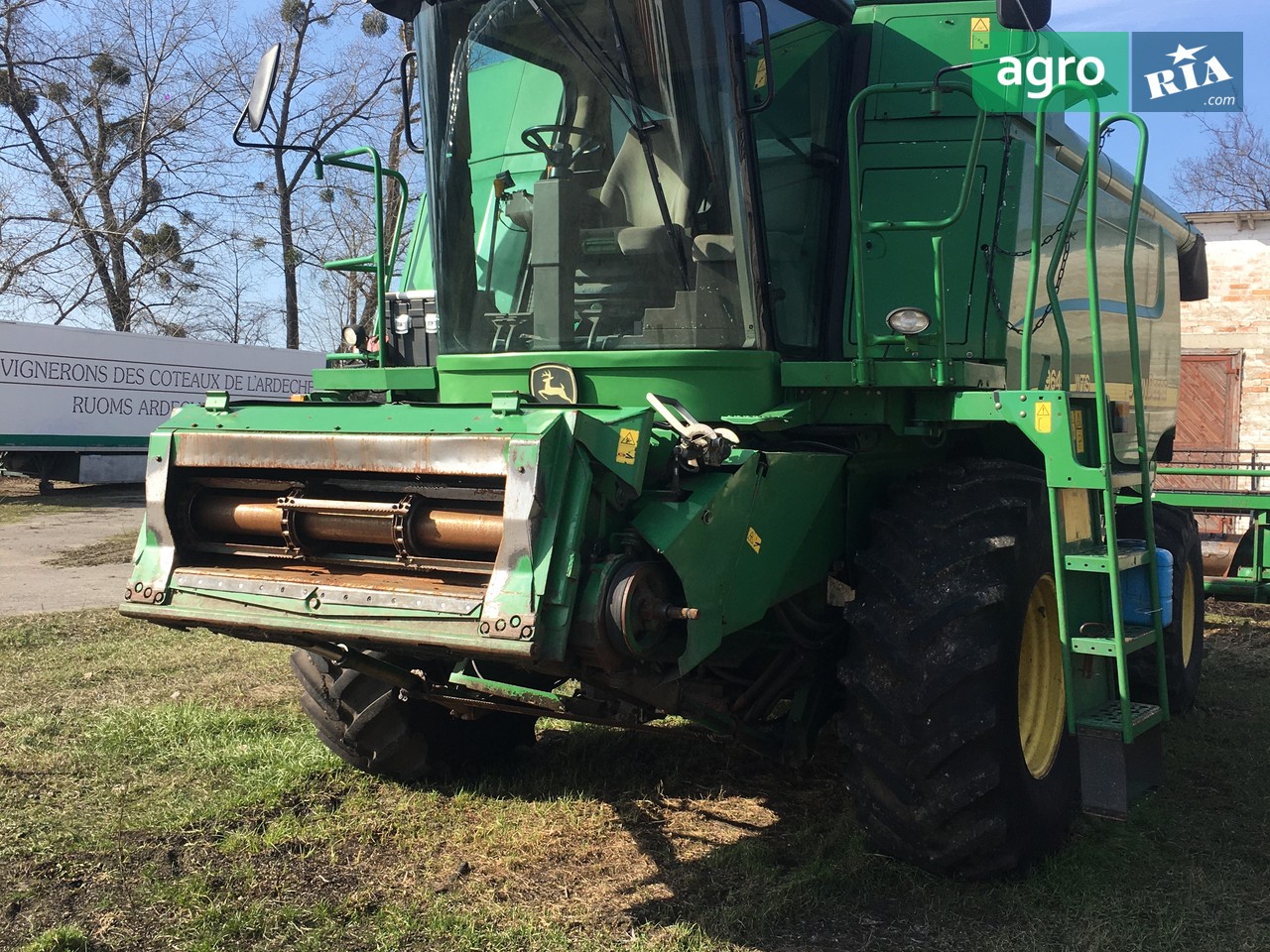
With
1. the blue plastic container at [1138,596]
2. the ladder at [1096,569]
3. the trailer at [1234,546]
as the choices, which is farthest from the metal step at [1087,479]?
the trailer at [1234,546]

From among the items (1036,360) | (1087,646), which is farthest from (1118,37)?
(1087,646)

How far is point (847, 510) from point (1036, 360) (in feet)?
4.17

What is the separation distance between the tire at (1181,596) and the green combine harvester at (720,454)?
157cm

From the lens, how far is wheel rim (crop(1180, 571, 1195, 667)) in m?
6.39

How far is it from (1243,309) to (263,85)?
50.5ft

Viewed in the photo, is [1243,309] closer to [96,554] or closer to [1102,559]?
[1102,559]

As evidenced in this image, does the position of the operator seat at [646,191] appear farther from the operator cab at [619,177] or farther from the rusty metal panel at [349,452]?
the rusty metal panel at [349,452]

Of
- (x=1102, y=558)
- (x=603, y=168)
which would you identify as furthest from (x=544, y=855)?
(x=603, y=168)

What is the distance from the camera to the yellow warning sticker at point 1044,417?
380 cm

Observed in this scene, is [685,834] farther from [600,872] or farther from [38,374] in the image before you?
[38,374]

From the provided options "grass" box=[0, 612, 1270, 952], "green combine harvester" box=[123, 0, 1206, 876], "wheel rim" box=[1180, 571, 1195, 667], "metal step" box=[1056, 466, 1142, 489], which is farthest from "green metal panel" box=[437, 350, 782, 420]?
"wheel rim" box=[1180, 571, 1195, 667]

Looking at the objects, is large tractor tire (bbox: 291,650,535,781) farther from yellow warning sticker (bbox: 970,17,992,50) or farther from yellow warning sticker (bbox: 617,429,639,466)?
yellow warning sticker (bbox: 970,17,992,50)

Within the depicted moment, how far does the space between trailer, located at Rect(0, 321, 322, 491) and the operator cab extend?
1390 centimetres

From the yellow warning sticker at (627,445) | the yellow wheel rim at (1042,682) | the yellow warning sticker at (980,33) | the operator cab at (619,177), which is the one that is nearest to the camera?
the yellow warning sticker at (627,445)
